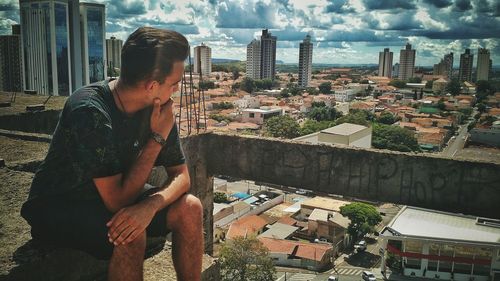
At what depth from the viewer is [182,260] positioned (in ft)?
5.52

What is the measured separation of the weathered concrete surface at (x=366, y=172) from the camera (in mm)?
3904

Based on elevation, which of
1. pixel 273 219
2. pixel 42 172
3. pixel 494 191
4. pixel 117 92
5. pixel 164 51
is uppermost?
pixel 164 51

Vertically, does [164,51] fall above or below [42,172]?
above

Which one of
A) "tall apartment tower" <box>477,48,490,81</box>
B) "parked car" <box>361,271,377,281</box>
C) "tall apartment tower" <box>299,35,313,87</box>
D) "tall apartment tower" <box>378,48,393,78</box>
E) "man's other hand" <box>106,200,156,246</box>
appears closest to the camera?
"man's other hand" <box>106,200,156,246</box>

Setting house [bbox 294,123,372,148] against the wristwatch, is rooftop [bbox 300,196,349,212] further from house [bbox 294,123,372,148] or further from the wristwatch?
the wristwatch

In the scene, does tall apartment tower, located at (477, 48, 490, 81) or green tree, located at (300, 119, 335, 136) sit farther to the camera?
tall apartment tower, located at (477, 48, 490, 81)

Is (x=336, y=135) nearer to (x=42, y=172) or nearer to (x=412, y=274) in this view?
(x=412, y=274)

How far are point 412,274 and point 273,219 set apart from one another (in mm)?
8857

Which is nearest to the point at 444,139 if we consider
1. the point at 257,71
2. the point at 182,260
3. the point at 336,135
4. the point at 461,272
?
the point at 336,135

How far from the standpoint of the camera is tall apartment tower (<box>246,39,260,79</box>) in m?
93.2

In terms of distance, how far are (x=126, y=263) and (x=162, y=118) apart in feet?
2.02

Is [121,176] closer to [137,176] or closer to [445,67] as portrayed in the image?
[137,176]

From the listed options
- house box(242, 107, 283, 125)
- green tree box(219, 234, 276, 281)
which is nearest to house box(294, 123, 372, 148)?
green tree box(219, 234, 276, 281)

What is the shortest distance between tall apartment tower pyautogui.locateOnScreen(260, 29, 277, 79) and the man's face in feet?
302
